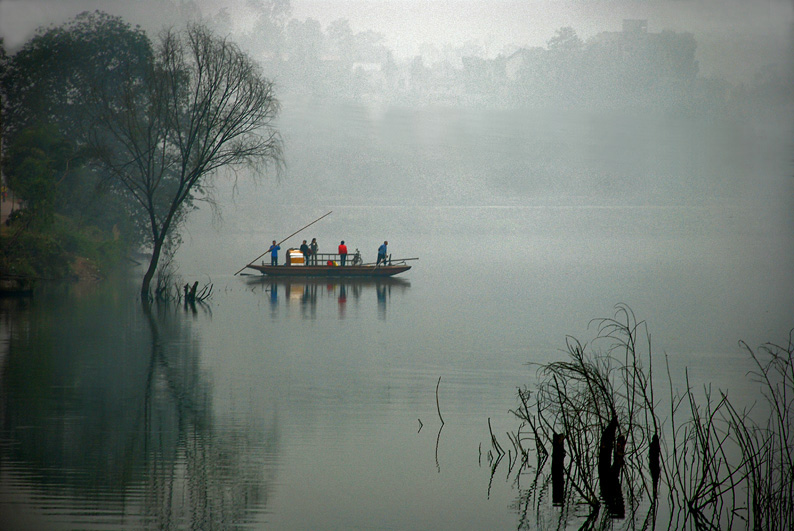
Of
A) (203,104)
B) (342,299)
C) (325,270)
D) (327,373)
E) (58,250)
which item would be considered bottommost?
(327,373)

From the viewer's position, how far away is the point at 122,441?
10.1m

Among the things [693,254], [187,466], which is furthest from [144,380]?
[693,254]

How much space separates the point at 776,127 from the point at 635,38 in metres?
51.6

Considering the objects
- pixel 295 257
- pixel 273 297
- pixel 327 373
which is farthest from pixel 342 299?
pixel 327 373

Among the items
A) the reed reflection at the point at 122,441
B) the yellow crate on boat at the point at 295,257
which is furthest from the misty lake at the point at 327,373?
the yellow crate on boat at the point at 295,257

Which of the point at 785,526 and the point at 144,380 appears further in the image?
the point at 144,380

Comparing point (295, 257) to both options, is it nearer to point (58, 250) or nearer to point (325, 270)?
point (325, 270)

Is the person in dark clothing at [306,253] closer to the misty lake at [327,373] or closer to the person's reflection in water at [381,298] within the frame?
the misty lake at [327,373]

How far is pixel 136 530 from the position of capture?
7.38m

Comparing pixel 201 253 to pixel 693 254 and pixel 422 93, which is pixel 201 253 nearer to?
pixel 693 254

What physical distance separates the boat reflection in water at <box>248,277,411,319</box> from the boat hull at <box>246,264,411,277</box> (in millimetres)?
252

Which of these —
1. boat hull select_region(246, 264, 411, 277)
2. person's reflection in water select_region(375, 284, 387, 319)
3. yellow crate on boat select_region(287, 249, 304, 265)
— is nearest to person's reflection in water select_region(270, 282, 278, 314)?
boat hull select_region(246, 264, 411, 277)

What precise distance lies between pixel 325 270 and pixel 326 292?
15.8 feet

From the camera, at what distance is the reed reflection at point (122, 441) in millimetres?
7977
